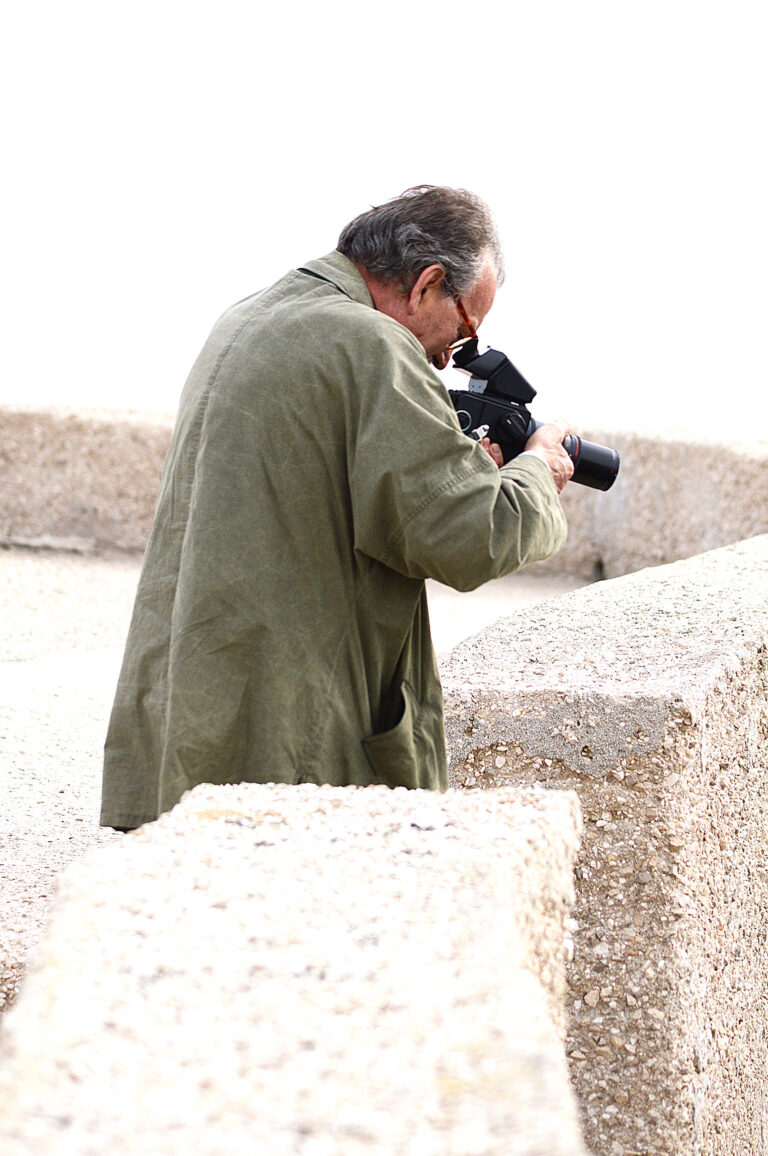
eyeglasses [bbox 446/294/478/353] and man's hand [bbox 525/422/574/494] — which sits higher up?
eyeglasses [bbox 446/294/478/353]

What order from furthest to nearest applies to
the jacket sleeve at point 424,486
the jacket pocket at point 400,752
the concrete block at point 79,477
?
1. the concrete block at point 79,477
2. the jacket pocket at point 400,752
3. the jacket sleeve at point 424,486

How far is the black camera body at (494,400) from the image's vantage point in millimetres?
1943

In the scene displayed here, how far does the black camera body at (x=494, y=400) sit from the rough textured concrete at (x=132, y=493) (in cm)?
396

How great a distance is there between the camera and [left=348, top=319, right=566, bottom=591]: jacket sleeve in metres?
1.60

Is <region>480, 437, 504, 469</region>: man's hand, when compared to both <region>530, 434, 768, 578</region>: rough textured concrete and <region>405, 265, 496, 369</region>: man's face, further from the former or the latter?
<region>530, 434, 768, 578</region>: rough textured concrete

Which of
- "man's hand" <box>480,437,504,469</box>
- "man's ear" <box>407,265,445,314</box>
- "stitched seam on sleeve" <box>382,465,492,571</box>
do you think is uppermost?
"man's ear" <box>407,265,445,314</box>

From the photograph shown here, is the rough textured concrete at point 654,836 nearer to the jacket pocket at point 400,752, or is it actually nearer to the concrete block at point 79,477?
the jacket pocket at point 400,752

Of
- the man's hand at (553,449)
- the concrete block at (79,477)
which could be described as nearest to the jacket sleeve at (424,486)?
the man's hand at (553,449)

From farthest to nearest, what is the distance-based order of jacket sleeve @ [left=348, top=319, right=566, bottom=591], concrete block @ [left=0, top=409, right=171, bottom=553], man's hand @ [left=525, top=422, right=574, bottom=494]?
concrete block @ [left=0, top=409, right=171, bottom=553] < man's hand @ [left=525, top=422, right=574, bottom=494] < jacket sleeve @ [left=348, top=319, right=566, bottom=591]

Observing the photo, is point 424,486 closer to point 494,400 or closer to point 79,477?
point 494,400

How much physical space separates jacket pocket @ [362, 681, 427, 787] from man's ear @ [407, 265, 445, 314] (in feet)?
1.78

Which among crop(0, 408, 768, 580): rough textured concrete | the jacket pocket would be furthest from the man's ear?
Answer: crop(0, 408, 768, 580): rough textured concrete

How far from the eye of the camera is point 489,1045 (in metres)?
0.79

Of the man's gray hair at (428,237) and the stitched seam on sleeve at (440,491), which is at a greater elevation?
the man's gray hair at (428,237)
